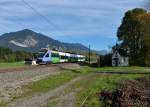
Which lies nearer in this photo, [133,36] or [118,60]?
[118,60]

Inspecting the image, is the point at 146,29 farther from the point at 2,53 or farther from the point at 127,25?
the point at 2,53

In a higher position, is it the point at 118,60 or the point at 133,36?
the point at 133,36

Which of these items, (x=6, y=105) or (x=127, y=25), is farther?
(x=127, y=25)

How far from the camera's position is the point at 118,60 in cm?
10088

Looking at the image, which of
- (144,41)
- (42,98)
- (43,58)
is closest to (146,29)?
(144,41)

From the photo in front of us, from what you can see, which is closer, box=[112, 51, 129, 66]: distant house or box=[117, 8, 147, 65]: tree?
box=[112, 51, 129, 66]: distant house

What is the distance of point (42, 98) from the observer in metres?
24.4

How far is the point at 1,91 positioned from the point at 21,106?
5866 millimetres

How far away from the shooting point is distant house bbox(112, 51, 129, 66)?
99500 millimetres

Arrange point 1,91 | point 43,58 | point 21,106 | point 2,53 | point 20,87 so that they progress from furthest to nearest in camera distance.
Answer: point 2,53
point 43,58
point 20,87
point 1,91
point 21,106

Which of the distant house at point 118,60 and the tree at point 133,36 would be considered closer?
the distant house at point 118,60

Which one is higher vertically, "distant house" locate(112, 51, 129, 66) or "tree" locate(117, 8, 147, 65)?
"tree" locate(117, 8, 147, 65)

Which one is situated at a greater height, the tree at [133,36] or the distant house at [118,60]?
the tree at [133,36]

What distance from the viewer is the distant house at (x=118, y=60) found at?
99.5 m
